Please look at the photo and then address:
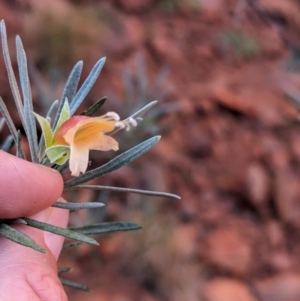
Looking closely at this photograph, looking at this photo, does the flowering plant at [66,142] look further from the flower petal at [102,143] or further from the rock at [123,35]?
the rock at [123,35]

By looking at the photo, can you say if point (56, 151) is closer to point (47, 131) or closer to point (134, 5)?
point (47, 131)

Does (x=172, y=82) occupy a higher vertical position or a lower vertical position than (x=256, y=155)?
higher

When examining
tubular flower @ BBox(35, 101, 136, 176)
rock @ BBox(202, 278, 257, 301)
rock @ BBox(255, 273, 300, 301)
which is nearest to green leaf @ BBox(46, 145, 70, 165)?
tubular flower @ BBox(35, 101, 136, 176)

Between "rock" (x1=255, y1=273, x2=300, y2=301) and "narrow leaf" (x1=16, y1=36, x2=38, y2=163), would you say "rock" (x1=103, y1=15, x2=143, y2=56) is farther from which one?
"narrow leaf" (x1=16, y1=36, x2=38, y2=163)

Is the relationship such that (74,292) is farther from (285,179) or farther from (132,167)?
(285,179)

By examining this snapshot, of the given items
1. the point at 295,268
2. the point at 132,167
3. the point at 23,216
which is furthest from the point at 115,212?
the point at 23,216

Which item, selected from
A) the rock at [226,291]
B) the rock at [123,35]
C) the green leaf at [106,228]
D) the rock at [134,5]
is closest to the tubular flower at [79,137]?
the green leaf at [106,228]
